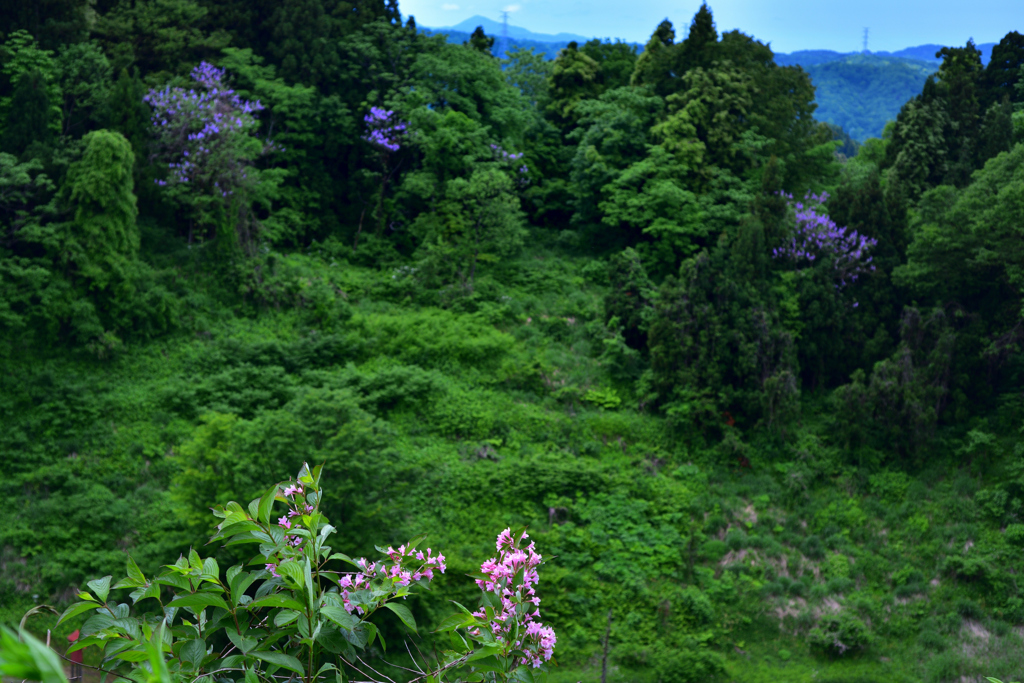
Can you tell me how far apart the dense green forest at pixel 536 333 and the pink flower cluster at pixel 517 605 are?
553 cm

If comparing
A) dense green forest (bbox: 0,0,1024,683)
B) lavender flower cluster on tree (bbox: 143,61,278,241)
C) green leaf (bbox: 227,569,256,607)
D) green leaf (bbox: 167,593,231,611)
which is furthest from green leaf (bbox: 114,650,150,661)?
lavender flower cluster on tree (bbox: 143,61,278,241)

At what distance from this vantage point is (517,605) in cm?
247

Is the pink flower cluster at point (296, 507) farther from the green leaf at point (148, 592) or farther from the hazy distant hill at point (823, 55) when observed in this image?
the hazy distant hill at point (823, 55)

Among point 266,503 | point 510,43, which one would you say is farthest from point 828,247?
point 510,43

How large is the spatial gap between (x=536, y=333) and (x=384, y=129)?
6414mm

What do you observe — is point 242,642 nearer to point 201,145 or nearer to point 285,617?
point 285,617

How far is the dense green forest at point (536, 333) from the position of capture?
9195 millimetres

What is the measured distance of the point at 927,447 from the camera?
11758mm

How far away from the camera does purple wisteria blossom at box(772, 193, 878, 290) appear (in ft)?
44.7

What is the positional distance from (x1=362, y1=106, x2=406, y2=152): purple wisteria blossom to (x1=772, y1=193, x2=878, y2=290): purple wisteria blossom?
8783 mm

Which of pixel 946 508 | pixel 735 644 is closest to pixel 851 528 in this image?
pixel 946 508

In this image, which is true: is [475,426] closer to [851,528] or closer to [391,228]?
[851,528]

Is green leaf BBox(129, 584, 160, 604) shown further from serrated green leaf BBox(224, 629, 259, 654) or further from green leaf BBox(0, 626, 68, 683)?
green leaf BBox(0, 626, 68, 683)

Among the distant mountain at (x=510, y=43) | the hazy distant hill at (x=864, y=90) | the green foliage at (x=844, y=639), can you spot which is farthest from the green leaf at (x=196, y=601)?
the hazy distant hill at (x=864, y=90)
